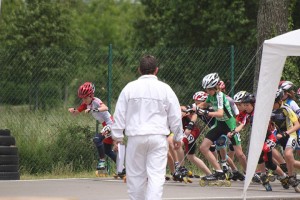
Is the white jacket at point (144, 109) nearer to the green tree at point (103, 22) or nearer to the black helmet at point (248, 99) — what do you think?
the black helmet at point (248, 99)

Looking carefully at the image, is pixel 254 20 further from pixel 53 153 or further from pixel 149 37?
pixel 53 153

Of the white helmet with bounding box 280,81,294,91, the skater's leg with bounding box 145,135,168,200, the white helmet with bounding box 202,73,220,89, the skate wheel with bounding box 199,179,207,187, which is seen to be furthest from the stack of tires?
the skater's leg with bounding box 145,135,168,200

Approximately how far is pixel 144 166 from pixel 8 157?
6.79 meters

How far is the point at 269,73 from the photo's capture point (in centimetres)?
1394

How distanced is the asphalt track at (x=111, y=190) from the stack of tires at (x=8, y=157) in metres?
0.40

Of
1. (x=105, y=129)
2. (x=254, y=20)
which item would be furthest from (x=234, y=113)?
(x=254, y=20)

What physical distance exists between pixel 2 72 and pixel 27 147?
1560mm

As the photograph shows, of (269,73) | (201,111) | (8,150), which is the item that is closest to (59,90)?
(8,150)

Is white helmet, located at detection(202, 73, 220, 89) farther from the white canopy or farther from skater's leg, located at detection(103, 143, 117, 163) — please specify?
the white canopy

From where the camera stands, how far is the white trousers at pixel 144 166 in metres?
11.5

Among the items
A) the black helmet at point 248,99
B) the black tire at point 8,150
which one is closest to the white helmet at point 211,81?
the black helmet at point 248,99

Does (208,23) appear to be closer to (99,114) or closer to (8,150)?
(99,114)

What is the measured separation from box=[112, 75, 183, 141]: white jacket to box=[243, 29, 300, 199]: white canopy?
2.63 meters

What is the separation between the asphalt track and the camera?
15.1 meters
